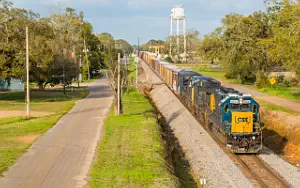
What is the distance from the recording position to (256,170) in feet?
66.1

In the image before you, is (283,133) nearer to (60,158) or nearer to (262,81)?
(60,158)

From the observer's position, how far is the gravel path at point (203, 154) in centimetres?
1794

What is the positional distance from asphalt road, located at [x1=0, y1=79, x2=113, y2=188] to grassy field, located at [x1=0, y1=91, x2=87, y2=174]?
555 mm

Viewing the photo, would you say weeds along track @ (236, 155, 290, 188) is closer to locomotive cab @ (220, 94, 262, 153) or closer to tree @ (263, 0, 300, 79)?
locomotive cab @ (220, 94, 262, 153)

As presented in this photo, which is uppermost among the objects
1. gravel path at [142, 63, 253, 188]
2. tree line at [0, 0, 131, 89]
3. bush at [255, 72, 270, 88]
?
tree line at [0, 0, 131, 89]

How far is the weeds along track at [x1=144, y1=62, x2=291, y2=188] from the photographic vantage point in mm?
17953

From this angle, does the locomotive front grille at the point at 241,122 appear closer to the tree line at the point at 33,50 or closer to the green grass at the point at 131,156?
the green grass at the point at 131,156

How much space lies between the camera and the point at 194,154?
2273 centimetres

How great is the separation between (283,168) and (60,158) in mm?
10945

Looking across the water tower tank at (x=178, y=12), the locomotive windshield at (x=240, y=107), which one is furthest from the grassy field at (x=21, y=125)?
the water tower tank at (x=178, y=12)

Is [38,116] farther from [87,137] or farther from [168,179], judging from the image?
[168,179]

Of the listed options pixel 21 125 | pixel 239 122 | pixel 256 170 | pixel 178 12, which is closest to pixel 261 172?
pixel 256 170

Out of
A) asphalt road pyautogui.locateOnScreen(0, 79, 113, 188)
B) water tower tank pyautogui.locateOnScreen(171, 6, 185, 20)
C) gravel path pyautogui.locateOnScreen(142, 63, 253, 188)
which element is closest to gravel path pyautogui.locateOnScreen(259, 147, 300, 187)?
gravel path pyautogui.locateOnScreen(142, 63, 253, 188)

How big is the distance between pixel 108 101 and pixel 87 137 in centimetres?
2223
